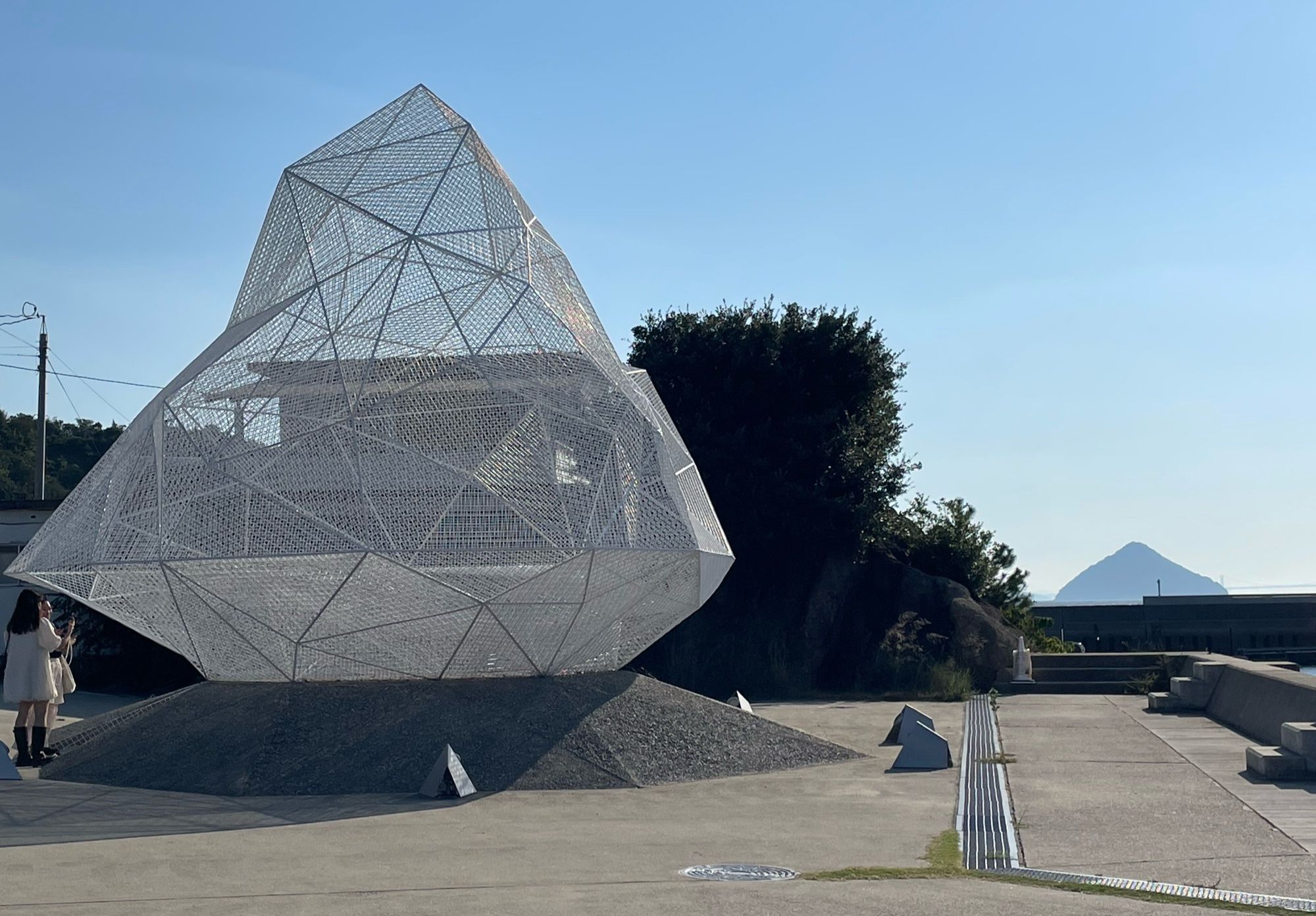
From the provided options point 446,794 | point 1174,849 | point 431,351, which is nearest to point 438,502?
point 431,351

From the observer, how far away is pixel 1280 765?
1149 centimetres

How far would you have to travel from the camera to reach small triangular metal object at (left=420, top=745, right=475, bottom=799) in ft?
36.3

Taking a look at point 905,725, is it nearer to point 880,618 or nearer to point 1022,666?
point 1022,666

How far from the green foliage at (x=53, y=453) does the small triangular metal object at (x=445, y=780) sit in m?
45.3

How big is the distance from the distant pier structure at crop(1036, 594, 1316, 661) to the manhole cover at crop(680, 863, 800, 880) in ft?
114

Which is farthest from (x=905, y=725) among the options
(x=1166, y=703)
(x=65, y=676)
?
(x=65, y=676)

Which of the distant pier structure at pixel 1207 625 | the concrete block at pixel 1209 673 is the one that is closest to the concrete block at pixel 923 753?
the concrete block at pixel 1209 673

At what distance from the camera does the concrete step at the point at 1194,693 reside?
19359 mm

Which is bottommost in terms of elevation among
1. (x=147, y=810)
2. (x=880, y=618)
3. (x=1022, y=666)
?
(x=147, y=810)

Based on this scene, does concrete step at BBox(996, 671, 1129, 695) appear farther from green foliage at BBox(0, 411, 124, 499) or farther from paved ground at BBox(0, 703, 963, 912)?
green foliage at BBox(0, 411, 124, 499)

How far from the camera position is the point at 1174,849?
8.41 m

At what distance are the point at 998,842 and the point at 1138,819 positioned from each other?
1468mm

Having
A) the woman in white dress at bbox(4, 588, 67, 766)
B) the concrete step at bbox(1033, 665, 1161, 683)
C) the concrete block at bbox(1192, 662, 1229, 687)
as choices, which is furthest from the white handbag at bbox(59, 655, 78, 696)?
the concrete step at bbox(1033, 665, 1161, 683)

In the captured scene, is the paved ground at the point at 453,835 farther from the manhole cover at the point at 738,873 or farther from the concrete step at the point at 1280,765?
the concrete step at the point at 1280,765
